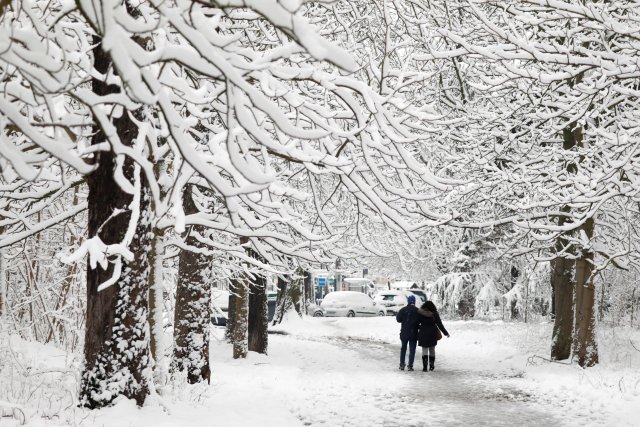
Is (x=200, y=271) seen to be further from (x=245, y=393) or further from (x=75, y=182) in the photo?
(x=75, y=182)

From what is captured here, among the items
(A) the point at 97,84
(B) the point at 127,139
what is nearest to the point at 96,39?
(A) the point at 97,84

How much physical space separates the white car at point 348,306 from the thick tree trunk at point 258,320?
23145 millimetres

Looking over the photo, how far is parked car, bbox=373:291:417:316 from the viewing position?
40469 millimetres

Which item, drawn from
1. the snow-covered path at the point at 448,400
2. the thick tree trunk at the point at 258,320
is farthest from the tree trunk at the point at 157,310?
the thick tree trunk at the point at 258,320

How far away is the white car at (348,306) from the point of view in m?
39.2

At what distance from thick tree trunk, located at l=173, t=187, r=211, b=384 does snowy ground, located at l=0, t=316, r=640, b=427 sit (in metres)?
0.53

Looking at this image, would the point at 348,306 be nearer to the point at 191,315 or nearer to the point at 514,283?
the point at 514,283

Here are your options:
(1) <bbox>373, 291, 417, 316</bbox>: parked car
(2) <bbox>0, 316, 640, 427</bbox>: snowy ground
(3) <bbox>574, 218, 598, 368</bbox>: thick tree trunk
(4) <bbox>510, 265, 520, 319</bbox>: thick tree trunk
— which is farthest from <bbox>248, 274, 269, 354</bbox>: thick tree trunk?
(1) <bbox>373, 291, 417, 316</bbox>: parked car

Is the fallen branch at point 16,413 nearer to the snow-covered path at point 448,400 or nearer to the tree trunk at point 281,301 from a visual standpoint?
the snow-covered path at point 448,400

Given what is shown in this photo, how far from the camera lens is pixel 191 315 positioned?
9.52 meters

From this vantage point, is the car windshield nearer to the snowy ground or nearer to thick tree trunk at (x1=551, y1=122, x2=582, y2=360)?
the snowy ground

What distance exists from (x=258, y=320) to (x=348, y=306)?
23422mm

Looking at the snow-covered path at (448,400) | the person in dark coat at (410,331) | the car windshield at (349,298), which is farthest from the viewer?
the car windshield at (349,298)

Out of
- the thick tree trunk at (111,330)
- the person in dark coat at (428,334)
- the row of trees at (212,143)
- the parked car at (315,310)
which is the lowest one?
the parked car at (315,310)
